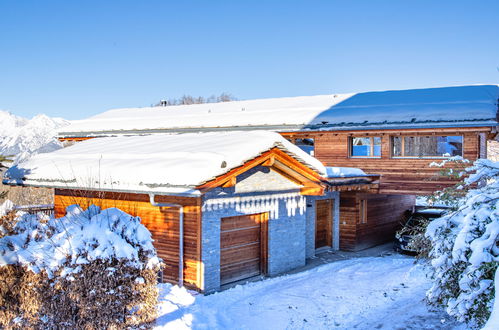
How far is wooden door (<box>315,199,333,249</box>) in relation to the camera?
17453mm

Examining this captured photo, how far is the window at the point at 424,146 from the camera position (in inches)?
697

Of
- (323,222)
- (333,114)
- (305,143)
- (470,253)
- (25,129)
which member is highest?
(25,129)

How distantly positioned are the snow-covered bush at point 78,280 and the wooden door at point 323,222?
35.6 feet

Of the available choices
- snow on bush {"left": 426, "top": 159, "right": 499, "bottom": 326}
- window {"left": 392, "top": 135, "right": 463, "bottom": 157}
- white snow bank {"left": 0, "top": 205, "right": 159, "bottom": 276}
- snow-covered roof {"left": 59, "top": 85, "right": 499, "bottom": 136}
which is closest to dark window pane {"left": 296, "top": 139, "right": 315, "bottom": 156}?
snow-covered roof {"left": 59, "top": 85, "right": 499, "bottom": 136}

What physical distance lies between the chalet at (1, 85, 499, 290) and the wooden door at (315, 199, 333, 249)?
0.04m

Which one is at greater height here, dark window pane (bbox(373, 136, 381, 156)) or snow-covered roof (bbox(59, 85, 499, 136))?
snow-covered roof (bbox(59, 85, 499, 136))

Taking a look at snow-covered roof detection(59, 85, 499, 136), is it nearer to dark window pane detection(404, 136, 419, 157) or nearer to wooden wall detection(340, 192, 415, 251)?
dark window pane detection(404, 136, 419, 157)

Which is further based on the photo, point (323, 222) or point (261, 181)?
point (323, 222)

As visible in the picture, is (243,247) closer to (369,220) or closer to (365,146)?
(369,220)

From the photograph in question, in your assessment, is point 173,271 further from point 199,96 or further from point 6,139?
point 6,139

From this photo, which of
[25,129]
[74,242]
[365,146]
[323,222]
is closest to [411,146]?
[365,146]

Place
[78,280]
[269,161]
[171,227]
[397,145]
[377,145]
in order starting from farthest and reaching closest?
1. [377,145]
2. [397,145]
3. [269,161]
4. [171,227]
5. [78,280]

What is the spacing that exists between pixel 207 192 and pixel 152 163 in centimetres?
176

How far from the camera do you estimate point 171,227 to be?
11695 millimetres
